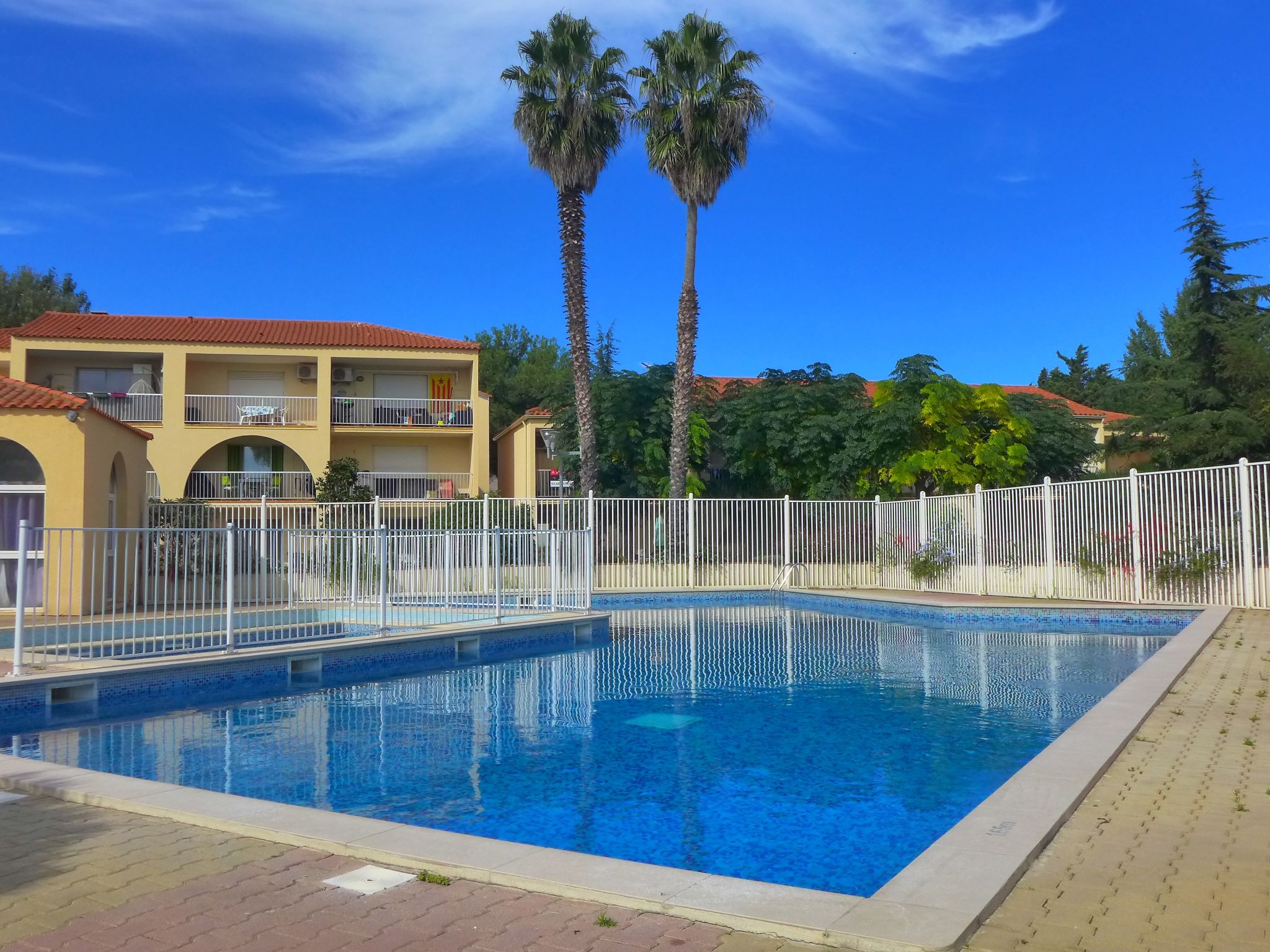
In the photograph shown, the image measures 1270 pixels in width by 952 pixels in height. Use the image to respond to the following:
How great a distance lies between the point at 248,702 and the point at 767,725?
16.6 ft

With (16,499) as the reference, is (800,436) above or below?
above

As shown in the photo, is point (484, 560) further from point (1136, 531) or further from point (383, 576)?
point (1136, 531)

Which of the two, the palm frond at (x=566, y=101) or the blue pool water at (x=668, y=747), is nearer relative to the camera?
the blue pool water at (x=668, y=747)

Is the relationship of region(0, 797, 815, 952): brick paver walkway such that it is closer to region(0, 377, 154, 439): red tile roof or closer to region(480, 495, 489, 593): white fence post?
region(480, 495, 489, 593): white fence post

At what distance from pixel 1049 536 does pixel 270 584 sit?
12.6m

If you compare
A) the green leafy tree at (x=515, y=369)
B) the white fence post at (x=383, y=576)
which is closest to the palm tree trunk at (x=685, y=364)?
the white fence post at (x=383, y=576)

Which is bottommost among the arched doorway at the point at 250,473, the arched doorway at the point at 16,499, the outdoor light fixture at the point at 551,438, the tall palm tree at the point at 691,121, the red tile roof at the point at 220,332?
the arched doorway at the point at 16,499

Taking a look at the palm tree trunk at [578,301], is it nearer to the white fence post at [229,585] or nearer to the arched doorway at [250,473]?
the arched doorway at [250,473]

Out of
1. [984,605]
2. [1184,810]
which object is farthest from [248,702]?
[984,605]

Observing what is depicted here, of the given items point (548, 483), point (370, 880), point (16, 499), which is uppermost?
point (548, 483)

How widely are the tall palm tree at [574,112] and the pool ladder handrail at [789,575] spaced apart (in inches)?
188

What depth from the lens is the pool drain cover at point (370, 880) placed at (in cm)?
370

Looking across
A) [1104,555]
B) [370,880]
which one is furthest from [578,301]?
[370,880]

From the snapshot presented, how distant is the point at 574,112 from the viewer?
22734mm
